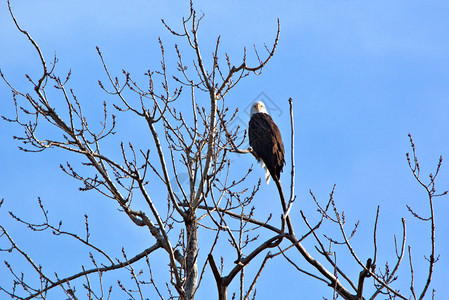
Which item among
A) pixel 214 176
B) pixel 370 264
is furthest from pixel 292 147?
pixel 370 264

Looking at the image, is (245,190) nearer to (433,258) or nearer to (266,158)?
(433,258)

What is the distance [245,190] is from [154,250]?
908 mm

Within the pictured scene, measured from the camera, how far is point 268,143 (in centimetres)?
686

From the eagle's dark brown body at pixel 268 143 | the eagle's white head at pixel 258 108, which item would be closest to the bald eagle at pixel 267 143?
the eagle's dark brown body at pixel 268 143

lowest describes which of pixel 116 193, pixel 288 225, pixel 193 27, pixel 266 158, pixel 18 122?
pixel 288 225

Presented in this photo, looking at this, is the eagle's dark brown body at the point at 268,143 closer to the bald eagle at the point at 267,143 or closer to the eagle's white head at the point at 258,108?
the bald eagle at the point at 267,143

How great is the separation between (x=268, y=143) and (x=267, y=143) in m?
0.01

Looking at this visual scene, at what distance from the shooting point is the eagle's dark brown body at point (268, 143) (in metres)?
6.66

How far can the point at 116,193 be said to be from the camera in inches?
164

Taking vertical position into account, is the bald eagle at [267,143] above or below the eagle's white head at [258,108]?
below

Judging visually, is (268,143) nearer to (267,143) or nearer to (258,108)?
(267,143)

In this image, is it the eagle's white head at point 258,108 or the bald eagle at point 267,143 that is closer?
the bald eagle at point 267,143

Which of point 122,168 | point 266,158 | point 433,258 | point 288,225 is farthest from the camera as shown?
point 266,158

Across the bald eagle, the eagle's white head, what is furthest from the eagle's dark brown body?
the eagle's white head
